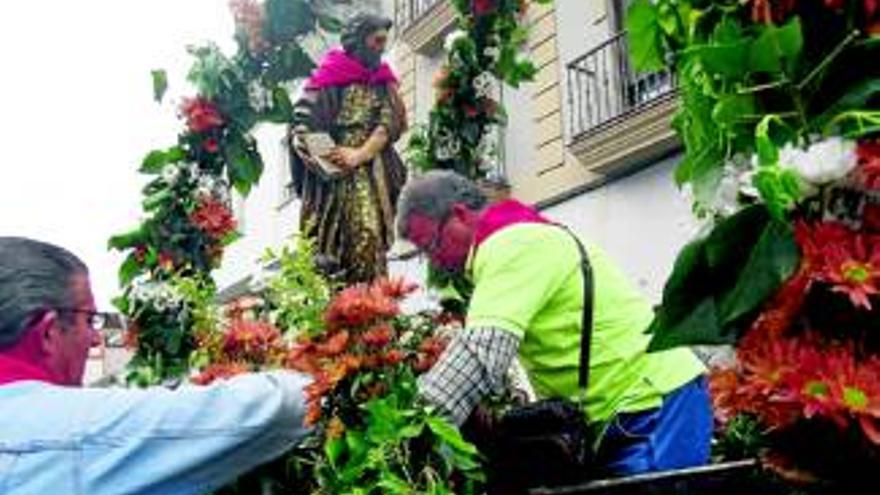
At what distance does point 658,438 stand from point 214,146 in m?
2.50

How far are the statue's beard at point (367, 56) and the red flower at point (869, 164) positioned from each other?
3251mm

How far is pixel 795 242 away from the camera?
1.29 meters

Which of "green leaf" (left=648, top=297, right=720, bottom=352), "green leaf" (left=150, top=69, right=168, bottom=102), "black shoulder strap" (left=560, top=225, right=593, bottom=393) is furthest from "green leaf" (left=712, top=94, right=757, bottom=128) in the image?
"green leaf" (left=150, top=69, right=168, bottom=102)

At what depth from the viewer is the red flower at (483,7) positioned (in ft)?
14.7

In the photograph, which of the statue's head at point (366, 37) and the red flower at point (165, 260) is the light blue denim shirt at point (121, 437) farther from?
the statue's head at point (366, 37)

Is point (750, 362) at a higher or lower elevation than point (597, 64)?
lower

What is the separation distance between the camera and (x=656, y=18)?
5.11 ft

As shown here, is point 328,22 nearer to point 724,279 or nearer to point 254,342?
Answer: point 254,342

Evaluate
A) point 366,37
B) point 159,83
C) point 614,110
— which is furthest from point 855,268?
point 614,110

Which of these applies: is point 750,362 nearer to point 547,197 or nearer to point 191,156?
point 191,156

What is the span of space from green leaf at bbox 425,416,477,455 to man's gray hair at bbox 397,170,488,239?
0.83 metres

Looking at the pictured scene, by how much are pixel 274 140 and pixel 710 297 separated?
15.6m

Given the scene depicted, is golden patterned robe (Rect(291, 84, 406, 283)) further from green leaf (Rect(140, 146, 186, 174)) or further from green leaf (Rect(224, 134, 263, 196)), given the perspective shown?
green leaf (Rect(140, 146, 186, 174))

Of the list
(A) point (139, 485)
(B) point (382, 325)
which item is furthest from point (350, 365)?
(A) point (139, 485)
